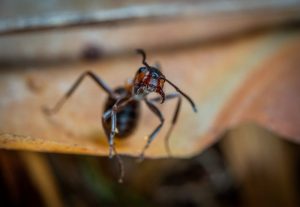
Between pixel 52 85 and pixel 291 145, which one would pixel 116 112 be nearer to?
pixel 52 85

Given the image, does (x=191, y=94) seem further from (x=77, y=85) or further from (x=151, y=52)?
(x=77, y=85)

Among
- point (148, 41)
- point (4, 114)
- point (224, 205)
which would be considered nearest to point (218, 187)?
point (224, 205)

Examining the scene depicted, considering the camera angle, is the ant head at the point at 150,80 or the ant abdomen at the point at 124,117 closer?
the ant head at the point at 150,80

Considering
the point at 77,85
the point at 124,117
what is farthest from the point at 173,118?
the point at 77,85

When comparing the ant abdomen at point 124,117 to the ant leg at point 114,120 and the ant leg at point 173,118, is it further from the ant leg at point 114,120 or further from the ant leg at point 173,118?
the ant leg at point 173,118

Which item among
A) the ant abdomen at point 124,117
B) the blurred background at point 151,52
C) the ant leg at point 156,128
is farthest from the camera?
the blurred background at point 151,52

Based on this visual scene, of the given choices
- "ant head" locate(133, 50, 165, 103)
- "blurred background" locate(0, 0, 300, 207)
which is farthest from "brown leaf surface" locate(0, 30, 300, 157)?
"ant head" locate(133, 50, 165, 103)

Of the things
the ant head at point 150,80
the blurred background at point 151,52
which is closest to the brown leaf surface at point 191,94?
the blurred background at point 151,52
